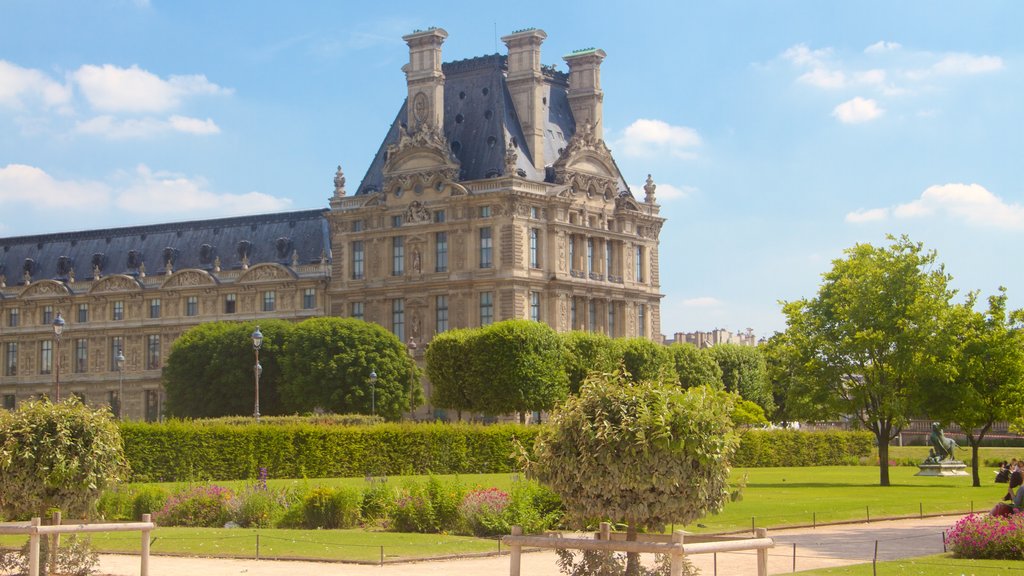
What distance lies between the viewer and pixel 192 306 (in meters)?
116

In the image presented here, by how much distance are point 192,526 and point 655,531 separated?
18.4 m

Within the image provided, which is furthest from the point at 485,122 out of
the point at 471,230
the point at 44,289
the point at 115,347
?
the point at 44,289

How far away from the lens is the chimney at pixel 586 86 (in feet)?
344

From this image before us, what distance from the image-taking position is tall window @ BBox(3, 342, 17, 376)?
123m

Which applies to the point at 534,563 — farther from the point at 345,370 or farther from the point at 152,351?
the point at 152,351

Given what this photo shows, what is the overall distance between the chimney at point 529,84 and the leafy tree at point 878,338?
40885 millimetres

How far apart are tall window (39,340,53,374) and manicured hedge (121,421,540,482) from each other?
6916 cm

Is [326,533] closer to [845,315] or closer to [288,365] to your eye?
[845,315]

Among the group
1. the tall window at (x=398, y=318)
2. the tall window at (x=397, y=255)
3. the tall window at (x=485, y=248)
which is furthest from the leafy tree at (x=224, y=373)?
the tall window at (x=485, y=248)

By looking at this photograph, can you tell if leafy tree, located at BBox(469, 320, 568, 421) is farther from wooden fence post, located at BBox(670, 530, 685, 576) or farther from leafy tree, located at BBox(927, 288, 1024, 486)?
wooden fence post, located at BBox(670, 530, 685, 576)

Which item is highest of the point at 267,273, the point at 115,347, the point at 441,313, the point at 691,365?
the point at 267,273

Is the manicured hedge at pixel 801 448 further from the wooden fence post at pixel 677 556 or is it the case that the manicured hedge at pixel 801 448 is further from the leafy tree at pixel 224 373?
the wooden fence post at pixel 677 556

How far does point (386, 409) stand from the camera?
8731 cm

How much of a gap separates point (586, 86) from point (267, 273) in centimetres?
2855
